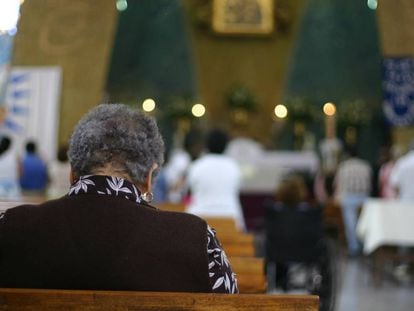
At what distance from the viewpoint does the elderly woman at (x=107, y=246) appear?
2248 millimetres

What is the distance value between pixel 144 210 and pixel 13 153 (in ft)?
25.4

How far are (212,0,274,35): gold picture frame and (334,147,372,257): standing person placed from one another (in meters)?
7.11

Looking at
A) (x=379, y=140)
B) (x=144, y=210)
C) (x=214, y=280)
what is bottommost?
(x=379, y=140)

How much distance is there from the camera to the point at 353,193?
1185 centimetres

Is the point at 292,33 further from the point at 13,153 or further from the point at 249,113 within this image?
the point at 13,153

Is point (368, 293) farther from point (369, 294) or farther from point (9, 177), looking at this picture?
point (9, 177)

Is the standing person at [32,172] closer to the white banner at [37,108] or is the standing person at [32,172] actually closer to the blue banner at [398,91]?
the white banner at [37,108]

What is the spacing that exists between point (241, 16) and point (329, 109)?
2.68m

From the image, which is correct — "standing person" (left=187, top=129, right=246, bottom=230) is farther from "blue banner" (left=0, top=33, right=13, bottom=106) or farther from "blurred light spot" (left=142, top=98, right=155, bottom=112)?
"blurred light spot" (left=142, top=98, right=155, bottom=112)

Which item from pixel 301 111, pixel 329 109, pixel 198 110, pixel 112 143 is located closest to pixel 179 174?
pixel 329 109

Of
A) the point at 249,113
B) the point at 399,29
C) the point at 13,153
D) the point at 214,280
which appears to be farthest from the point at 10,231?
the point at 249,113

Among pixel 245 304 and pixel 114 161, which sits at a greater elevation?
pixel 114 161

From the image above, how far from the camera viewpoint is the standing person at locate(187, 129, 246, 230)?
703 cm

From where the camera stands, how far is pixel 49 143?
10.9 meters
